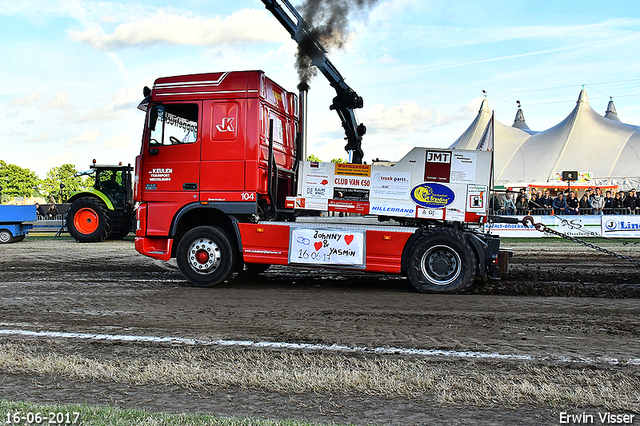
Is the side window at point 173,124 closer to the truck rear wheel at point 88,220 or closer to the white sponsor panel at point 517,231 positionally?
the truck rear wheel at point 88,220

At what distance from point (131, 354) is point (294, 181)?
4.76 meters

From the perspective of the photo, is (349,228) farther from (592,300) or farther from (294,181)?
(592,300)

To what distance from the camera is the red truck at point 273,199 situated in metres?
7.98

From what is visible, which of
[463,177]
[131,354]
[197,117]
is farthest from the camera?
[197,117]

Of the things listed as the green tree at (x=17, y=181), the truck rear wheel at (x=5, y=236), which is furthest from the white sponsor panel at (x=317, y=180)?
the green tree at (x=17, y=181)

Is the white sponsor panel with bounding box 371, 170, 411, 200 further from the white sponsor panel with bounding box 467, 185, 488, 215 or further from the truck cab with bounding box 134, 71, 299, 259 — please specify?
the truck cab with bounding box 134, 71, 299, 259

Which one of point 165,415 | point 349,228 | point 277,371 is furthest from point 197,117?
point 165,415

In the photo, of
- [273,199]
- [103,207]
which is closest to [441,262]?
[273,199]

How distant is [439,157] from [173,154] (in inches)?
165

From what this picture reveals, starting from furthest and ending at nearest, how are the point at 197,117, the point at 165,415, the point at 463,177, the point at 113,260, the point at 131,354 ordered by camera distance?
the point at 113,260 < the point at 197,117 < the point at 463,177 < the point at 131,354 < the point at 165,415

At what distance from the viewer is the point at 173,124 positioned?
8742 mm

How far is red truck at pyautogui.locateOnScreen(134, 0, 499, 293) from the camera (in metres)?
7.98

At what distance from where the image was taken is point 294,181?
892 centimetres

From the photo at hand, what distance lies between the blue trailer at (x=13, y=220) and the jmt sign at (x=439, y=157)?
16.5 metres
